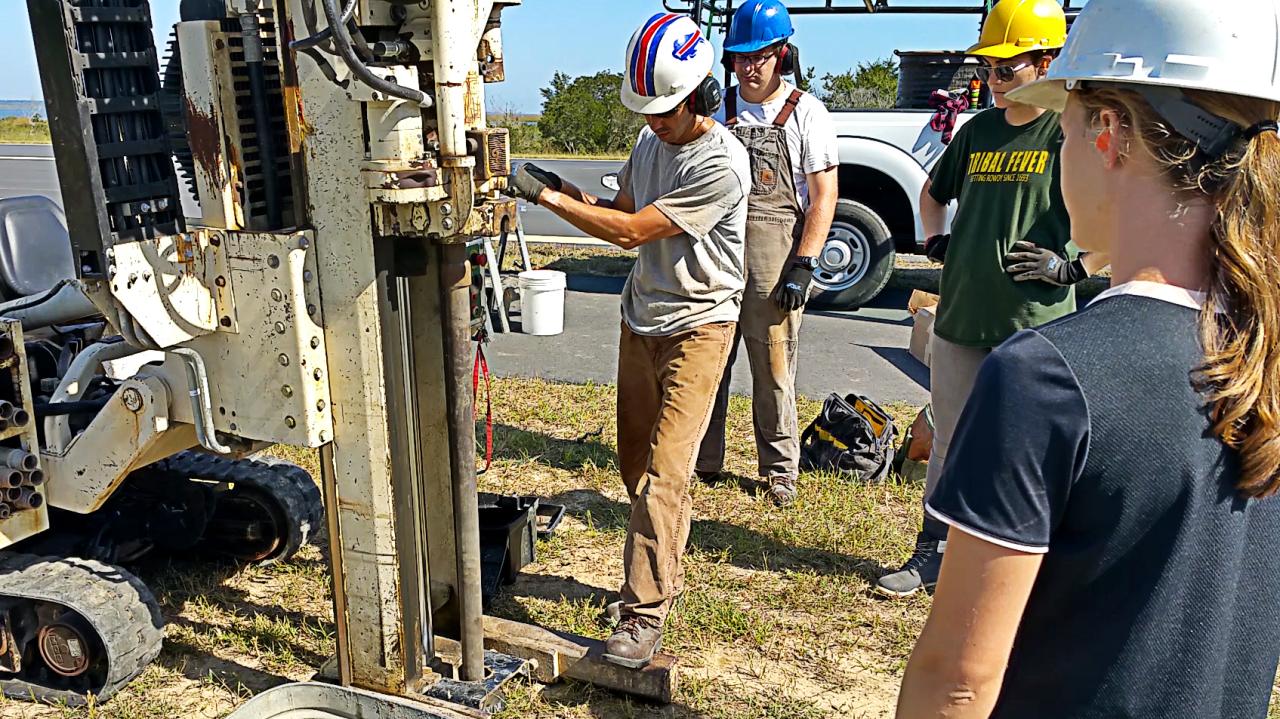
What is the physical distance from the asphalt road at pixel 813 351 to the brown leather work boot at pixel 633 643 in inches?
140

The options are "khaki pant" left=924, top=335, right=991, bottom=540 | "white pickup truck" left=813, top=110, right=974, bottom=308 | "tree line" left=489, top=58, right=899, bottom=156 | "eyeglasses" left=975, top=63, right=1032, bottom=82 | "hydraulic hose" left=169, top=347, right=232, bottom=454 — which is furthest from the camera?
"tree line" left=489, top=58, right=899, bottom=156

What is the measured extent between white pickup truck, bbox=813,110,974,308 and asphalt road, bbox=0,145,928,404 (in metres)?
0.32

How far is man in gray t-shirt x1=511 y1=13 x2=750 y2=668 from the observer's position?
3.65m

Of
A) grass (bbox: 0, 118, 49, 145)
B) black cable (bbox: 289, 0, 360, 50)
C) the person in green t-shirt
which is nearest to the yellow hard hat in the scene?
the person in green t-shirt

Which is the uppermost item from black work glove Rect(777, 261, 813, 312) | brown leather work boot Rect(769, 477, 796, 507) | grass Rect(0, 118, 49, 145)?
black work glove Rect(777, 261, 813, 312)

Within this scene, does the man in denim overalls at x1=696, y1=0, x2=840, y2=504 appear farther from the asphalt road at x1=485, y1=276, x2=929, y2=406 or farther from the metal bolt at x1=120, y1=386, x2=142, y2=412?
the metal bolt at x1=120, y1=386, x2=142, y2=412

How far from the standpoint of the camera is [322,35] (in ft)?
8.08

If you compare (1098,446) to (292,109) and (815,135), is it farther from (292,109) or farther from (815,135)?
(815,135)

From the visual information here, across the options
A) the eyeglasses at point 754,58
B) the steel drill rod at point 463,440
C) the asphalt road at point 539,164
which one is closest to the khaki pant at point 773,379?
the eyeglasses at point 754,58

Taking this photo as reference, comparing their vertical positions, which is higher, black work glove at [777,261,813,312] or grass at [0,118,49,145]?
black work glove at [777,261,813,312]

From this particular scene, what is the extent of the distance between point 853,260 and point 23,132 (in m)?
44.9

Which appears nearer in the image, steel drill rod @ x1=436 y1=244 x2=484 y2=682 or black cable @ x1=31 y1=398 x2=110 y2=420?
steel drill rod @ x1=436 y1=244 x2=484 y2=682

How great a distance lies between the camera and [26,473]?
3.48 metres

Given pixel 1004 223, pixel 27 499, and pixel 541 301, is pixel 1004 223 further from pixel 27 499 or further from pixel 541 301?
pixel 541 301
